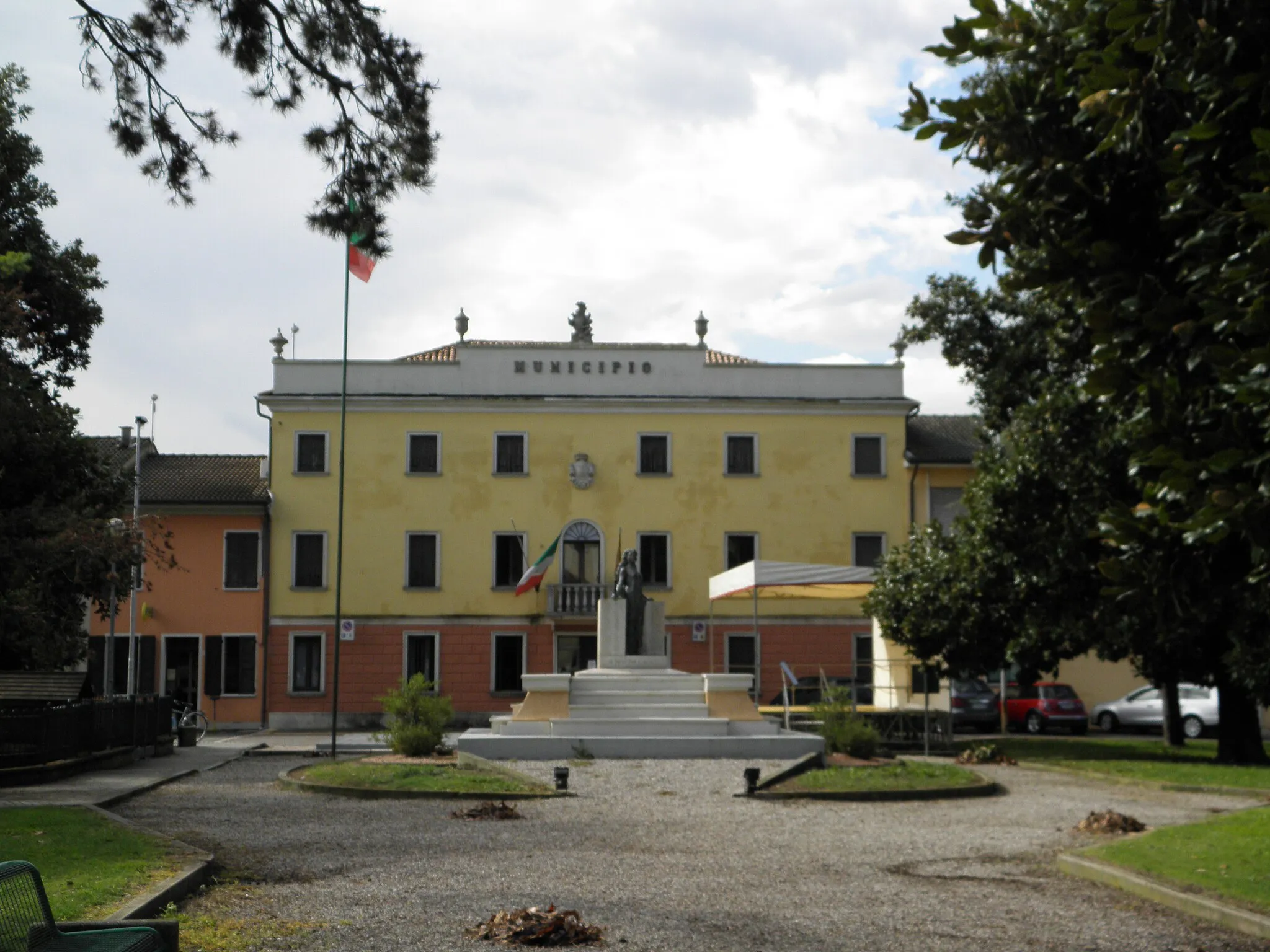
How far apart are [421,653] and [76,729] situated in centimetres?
2024

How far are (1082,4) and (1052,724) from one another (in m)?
31.2

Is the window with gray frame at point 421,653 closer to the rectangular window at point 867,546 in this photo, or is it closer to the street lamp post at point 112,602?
the rectangular window at point 867,546

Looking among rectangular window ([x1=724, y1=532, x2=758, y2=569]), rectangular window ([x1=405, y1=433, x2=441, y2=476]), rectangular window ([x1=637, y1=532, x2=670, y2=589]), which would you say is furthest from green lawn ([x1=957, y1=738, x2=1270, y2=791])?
rectangular window ([x1=405, y1=433, x2=441, y2=476])

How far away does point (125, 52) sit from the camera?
30.9 ft

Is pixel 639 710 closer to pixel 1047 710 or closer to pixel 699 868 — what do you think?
pixel 699 868

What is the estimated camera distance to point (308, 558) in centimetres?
4028

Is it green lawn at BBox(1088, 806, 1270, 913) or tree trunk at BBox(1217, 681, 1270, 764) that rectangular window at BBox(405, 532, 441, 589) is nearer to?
tree trunk at BBox(1217, 681, 1270, 764)

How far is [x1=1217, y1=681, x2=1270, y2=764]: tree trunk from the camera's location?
23.5 m

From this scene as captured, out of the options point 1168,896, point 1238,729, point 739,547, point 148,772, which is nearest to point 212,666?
point 739,547

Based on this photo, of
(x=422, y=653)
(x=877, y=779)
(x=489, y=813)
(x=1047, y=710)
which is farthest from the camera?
(x=422, y=653)

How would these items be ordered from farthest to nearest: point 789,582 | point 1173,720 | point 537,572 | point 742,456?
point 742,456 < point 537,572 < point 1173,720 < point 789,582

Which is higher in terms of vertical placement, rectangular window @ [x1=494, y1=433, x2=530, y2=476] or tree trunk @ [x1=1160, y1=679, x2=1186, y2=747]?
rectangular window @ [x1=494, y1=433, x2=530, y2=476]

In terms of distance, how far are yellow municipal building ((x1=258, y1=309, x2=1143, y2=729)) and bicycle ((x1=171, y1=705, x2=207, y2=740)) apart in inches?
118

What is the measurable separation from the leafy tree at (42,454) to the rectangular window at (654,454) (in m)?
17.9
